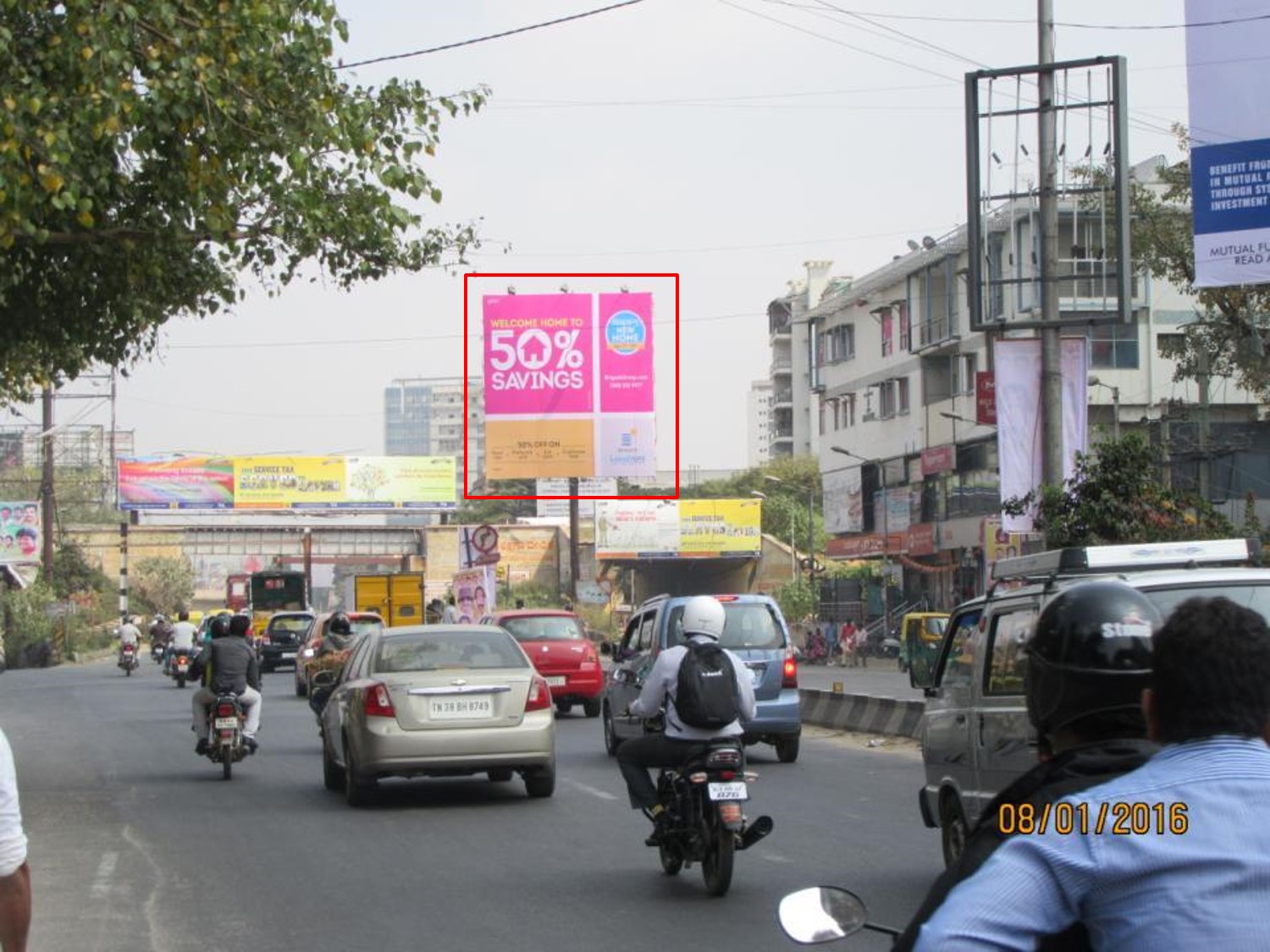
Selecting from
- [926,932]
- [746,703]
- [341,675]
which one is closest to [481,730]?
[341,675]

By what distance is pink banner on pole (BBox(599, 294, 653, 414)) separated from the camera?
52281 mm

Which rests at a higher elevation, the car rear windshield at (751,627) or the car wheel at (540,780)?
the car rear windshield at (751,627)

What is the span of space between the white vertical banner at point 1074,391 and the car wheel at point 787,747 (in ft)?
14.0

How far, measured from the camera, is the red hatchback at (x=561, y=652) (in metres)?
25.2

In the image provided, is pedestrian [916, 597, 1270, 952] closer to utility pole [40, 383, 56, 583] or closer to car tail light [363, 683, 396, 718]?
car tail light [363, 683, 396, 718]

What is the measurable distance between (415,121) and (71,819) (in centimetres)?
644

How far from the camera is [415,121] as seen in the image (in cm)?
1412

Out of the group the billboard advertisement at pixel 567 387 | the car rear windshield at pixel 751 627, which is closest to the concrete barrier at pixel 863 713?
the car rear windshield at pixel 751 627

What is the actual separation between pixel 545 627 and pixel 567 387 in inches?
1042

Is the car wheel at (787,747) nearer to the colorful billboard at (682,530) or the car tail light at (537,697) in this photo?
the car tail light at (537,697)

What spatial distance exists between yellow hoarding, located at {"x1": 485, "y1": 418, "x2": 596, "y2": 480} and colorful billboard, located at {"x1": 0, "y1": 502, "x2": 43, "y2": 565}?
24417 millimetres

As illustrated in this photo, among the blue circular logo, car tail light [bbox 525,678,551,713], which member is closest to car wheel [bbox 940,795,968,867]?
car tail light [bbox 525,678,551,713]

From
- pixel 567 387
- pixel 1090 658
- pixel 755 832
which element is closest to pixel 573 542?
pixel 567 387
